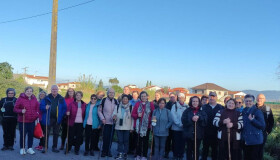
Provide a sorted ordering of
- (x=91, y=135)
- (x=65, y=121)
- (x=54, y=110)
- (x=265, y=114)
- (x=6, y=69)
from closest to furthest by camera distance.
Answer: (x=265, y=114) → (x=54, y=110) → (x=91, y=135) → (x=65, y=121) → (x=6, y=69)

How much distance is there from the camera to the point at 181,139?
6.81 meters

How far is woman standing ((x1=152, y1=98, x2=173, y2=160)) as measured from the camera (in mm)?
6422

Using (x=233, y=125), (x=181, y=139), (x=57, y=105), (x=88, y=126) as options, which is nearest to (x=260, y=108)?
(x=233, y=125)

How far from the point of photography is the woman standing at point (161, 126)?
642cm

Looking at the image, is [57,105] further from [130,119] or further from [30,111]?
[130,119]

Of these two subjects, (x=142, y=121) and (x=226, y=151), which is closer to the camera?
(x=226, y=151)

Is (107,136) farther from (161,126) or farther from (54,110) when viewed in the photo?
(54,110)

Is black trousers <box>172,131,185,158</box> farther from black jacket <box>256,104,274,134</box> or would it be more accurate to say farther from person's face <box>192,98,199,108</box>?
black jacket <box>256,104,274,134</box>

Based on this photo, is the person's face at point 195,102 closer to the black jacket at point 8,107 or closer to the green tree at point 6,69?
the black jacket at point 8,107

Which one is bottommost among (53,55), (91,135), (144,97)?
(91,135)

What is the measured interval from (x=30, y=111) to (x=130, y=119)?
2.70 metres

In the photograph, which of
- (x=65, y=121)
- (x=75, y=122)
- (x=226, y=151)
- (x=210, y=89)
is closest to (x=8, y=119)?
(x=65, y=121)

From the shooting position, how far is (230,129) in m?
5.59

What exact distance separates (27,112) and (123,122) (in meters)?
2.58
